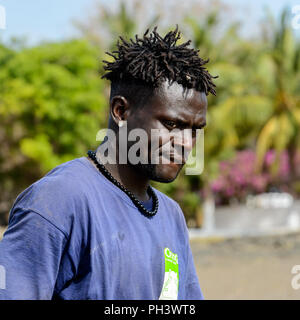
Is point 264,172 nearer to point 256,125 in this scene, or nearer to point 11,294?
point 256,125

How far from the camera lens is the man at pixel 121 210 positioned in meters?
1.56

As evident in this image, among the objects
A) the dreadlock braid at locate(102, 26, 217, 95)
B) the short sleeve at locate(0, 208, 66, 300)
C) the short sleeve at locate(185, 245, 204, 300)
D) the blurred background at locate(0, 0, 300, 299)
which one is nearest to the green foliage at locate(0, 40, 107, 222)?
the blurred background at locate(0, 0, 300, 299)

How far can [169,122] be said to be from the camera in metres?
1.80

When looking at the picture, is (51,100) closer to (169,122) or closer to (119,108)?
(119,108)

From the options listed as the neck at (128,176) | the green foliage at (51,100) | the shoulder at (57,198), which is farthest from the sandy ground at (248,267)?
the shoulder at (57,198)

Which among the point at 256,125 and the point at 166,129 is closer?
the point at 166,129

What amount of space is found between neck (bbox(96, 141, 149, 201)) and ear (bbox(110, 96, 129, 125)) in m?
0.13

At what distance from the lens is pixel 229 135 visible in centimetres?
1898

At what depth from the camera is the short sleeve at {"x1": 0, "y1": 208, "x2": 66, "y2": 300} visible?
1.54 meters

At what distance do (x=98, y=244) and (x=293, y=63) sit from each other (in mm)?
18610

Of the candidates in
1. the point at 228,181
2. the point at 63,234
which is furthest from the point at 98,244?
the point at 228,181

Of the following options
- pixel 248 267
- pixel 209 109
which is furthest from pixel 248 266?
pixel 209 109

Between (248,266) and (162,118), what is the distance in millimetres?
12214
